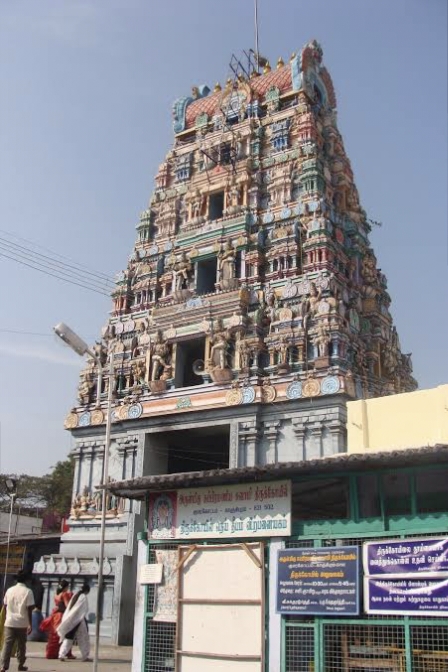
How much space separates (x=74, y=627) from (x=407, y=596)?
9.31 m

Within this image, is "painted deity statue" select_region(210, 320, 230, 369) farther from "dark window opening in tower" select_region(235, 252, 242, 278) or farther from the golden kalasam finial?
the golden kalasam finial

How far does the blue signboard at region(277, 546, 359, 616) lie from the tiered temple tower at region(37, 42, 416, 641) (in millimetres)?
11550

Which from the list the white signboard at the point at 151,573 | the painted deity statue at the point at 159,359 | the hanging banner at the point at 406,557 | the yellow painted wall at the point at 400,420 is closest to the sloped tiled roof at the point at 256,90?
the painted deity statue at the point at 159,359

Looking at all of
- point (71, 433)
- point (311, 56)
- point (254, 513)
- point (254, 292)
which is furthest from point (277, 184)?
point (254, 513)

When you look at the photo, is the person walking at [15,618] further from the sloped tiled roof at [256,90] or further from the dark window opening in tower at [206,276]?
the sloped tiled roof at [256,90]

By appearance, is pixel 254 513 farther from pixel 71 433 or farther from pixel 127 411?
pixel 71 433

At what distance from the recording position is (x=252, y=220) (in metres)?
30.8

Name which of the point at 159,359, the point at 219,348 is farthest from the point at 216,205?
the point at 219,348

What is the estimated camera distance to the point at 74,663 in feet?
57.1

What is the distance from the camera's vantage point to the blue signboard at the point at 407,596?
452 inches

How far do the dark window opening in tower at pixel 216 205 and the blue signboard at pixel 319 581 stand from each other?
22130mm

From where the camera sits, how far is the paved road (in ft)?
53.3

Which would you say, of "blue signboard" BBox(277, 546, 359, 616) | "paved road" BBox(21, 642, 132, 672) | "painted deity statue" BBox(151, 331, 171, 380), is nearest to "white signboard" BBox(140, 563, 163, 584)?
"blue signboard" BBox(277, 546, 359, 616)

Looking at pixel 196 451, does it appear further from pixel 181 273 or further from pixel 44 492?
pixel 44 492
